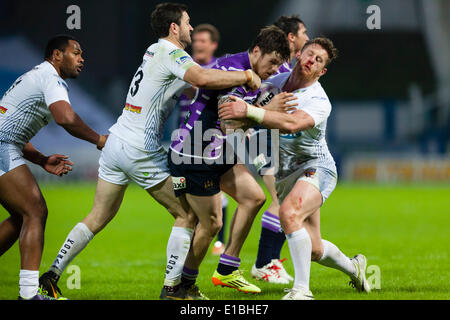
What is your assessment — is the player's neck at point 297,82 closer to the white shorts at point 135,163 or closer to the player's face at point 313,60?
the player's face at point 313,60

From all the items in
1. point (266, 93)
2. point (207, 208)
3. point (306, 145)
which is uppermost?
point (266, 93)

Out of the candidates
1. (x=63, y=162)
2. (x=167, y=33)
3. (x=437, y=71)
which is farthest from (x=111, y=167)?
(x=437, y=71)

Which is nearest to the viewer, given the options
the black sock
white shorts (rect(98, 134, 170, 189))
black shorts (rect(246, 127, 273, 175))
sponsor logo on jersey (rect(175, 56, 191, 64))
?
sponsor logo on jersey (rect(175, 56, 191, 64))

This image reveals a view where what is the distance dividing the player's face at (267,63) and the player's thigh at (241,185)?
0.98 metres

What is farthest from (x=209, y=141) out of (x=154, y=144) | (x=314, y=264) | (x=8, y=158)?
(x=314, y=264)

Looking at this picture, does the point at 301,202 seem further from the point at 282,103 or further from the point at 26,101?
the point at 26,101

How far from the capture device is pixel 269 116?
5.35 meters

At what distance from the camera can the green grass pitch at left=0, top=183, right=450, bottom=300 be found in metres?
6.49

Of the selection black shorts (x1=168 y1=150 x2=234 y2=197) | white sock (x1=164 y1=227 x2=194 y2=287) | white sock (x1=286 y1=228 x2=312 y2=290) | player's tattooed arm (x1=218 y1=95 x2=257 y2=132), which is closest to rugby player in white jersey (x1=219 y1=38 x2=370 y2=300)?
white sock (x1=286 y1=228 x2=312 y2=290)

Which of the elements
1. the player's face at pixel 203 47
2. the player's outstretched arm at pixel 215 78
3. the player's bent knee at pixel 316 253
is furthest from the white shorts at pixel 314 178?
the player's face at pixel 203 47

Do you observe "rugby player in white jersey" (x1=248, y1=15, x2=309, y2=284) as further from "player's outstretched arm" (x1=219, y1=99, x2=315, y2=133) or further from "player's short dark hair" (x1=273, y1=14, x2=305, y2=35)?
"player's outstretched arm" (x1=219, y1=99, x2=315, y2=133)

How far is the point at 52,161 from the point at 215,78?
70.8 inches

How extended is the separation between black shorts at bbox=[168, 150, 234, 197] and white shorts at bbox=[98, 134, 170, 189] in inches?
6.7

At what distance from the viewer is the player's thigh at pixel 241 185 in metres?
6.18
